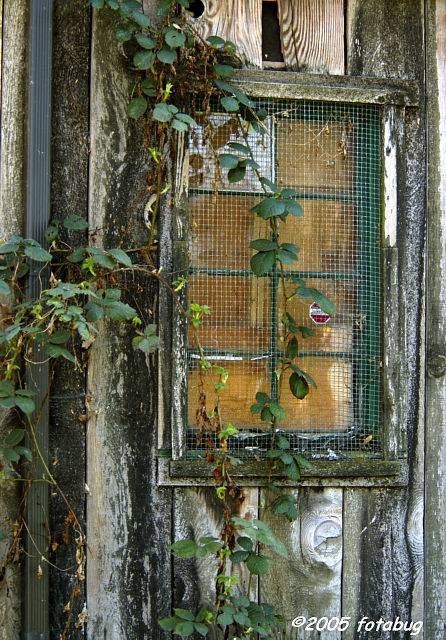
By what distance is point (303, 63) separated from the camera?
10.9 ft

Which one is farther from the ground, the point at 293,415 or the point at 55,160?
the point at 55,160

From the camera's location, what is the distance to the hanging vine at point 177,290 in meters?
2.90

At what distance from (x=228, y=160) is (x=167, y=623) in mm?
1644

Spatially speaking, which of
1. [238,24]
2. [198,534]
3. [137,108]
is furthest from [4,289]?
[238,24]

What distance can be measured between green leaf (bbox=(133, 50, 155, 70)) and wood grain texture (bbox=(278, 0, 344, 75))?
57cm

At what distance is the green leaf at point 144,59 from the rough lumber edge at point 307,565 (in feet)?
5.41

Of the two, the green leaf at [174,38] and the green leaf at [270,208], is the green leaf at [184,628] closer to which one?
the green leaf at [270,208]

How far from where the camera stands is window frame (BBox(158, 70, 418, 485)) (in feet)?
10.3

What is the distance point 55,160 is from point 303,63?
105 cm

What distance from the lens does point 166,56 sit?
306cm

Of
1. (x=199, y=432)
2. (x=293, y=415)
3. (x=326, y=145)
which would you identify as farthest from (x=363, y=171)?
(x=199, y=432)

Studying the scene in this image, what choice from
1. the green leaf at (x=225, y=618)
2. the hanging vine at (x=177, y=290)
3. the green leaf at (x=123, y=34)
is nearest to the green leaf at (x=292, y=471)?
the hanging vine at (x=177, y=290)

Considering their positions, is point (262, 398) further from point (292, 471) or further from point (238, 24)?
point (238, 24)

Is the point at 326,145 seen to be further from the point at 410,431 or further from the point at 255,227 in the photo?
the point at 410,431
